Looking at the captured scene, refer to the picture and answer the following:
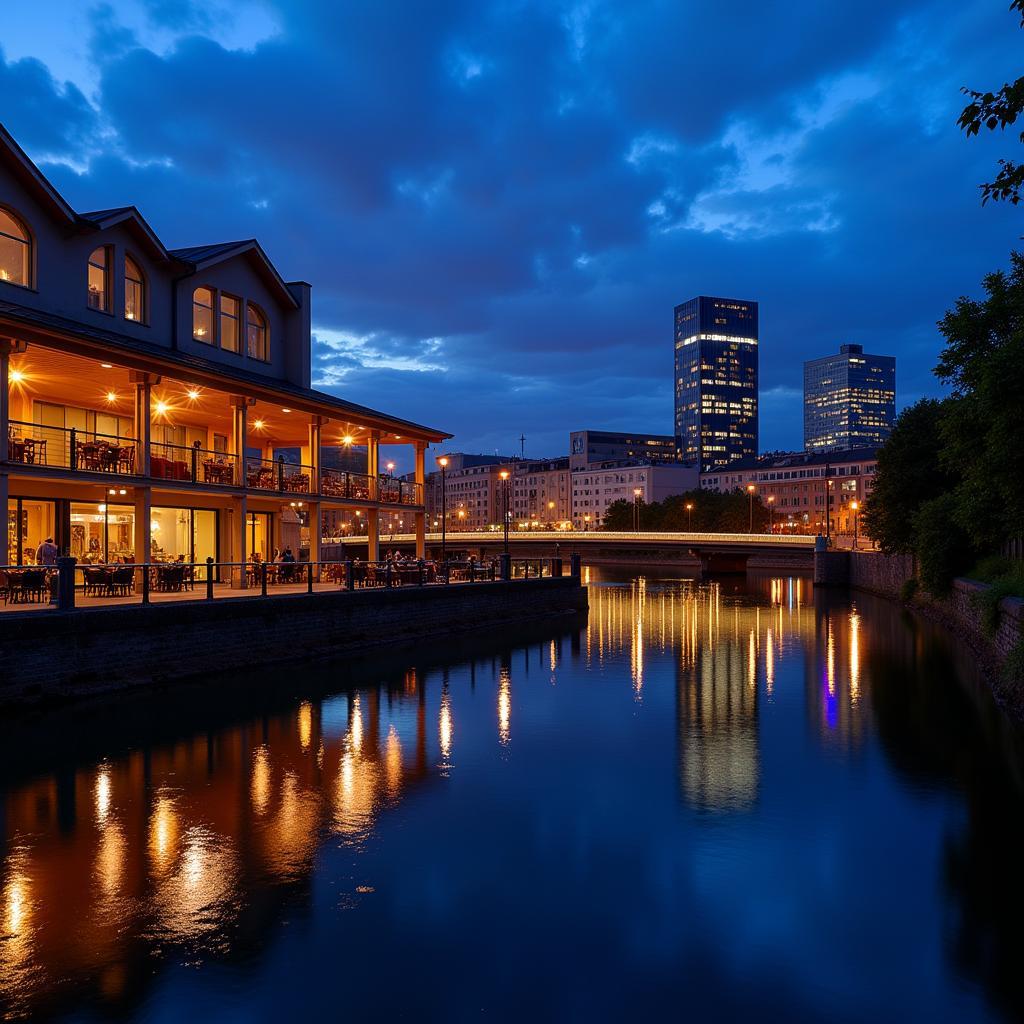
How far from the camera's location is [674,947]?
8.78 metres

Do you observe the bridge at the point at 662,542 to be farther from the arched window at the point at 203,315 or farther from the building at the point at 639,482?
the building at the point at 639,482

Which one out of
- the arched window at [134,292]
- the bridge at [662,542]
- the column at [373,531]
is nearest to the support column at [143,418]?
the arched window at [134,292]

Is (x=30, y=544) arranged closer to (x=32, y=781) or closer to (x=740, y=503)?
(x=32, y=781)

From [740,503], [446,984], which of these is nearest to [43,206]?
[446,984]

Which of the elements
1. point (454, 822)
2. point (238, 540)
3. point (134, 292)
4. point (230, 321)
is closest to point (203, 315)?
point (230, 321)

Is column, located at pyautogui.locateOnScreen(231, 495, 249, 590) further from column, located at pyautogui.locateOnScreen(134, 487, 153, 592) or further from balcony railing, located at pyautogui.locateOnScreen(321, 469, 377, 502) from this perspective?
balcony railing, located at pyautogui.locateOnScreen(321, 469, 377, 502)

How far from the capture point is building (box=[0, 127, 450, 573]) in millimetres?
26031

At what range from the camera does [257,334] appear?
125 ft

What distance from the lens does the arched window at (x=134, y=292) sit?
1217 inches

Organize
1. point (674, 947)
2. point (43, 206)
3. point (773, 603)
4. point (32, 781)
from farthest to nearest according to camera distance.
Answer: point (773, 603) → point (43, 206) → point (32, 781) → point (674, 947)

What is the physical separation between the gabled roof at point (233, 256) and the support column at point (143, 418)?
7.45 metres

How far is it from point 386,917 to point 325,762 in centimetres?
684

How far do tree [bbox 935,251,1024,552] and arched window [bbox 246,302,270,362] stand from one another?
88.3ft

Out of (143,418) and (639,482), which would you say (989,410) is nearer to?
(143,418)
